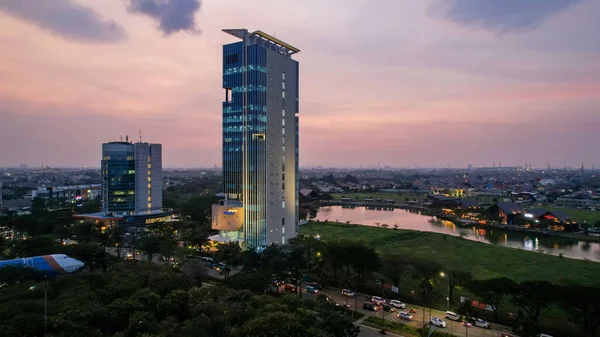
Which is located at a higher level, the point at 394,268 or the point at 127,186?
the point at 127,186

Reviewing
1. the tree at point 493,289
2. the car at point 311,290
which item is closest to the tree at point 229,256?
the car at point 311,290

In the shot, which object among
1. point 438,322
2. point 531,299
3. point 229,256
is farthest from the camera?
point 229,256

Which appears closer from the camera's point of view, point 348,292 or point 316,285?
point 348,292

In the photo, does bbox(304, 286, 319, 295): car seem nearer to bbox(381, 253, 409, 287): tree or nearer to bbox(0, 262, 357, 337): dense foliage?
bbox(381, 253, 409, 287): tree

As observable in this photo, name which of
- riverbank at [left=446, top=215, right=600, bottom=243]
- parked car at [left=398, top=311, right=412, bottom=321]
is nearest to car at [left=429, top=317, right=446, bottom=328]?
parked car at [left=398, top=311, right=412, bottom=321]

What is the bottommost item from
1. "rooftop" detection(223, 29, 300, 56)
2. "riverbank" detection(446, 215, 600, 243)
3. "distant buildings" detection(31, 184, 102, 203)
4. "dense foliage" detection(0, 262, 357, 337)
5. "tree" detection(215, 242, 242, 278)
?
"riverbank" detection(446, 215, 600, 243)

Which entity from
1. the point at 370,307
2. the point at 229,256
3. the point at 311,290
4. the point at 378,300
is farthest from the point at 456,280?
the point at 229,256

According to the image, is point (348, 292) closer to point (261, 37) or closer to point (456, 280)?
point (456, 280)

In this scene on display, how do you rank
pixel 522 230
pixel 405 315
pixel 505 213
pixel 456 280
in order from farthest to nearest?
pixel 505 213 → pixel 522 230 → pixel 456 280 → pixel 405 315
